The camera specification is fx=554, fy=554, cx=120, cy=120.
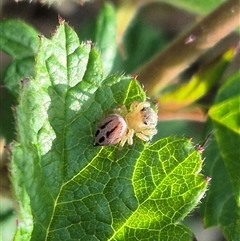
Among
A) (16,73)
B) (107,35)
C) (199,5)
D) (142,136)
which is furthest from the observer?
(199,5)

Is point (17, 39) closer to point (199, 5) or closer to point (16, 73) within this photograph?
point (16, 73)

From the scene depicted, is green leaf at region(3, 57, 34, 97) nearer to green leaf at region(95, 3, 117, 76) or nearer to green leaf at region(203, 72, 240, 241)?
green leaf at region(95, 3, 117, 76)

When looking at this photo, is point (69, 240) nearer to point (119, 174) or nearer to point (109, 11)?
point (119, 174)

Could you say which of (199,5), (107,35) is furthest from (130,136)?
(199,5)

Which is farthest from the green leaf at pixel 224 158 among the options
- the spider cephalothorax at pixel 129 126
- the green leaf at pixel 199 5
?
the green leaf at pixel 199 5

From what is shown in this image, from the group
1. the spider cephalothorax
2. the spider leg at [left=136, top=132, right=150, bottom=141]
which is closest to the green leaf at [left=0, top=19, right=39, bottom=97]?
the spider cephalothorax

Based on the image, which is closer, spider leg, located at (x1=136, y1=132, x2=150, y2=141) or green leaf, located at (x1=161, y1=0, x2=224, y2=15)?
spider leg, located at (x1=136, y1=132, x2=150, y2=141)
